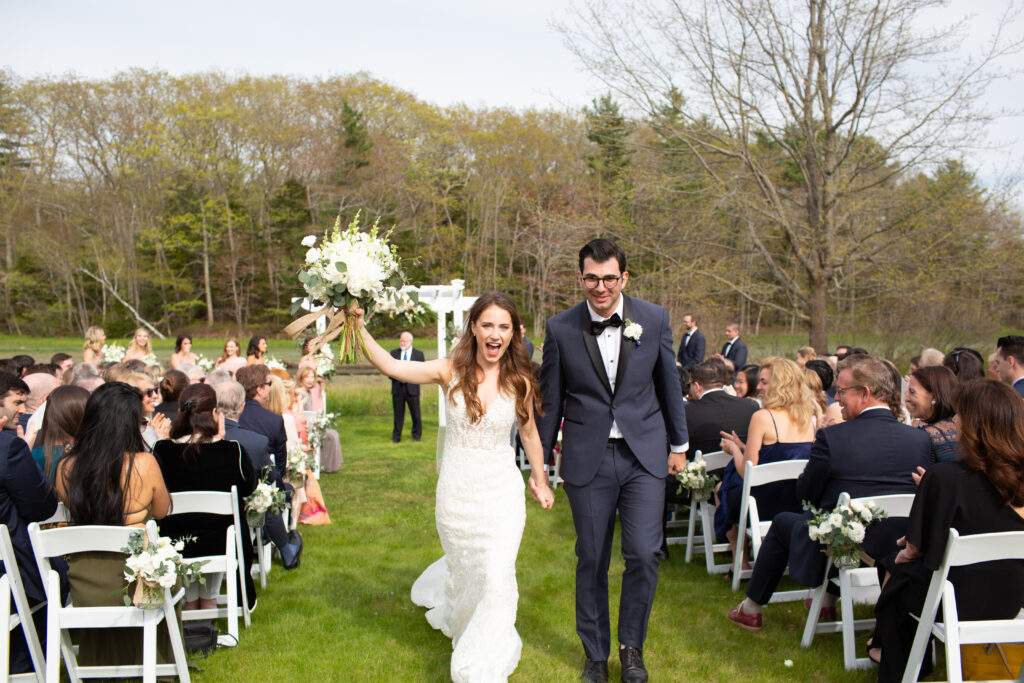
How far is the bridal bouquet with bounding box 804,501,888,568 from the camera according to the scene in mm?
4000

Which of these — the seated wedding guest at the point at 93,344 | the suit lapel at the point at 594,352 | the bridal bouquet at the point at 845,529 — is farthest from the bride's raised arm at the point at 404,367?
the seated wedding guest at the point at 93,344

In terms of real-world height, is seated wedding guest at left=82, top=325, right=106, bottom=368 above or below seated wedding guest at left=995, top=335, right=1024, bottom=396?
below

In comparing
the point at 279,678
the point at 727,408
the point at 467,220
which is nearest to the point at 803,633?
the point at 727,408

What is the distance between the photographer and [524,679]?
4.19 meters

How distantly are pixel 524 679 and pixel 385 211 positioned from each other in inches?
1226

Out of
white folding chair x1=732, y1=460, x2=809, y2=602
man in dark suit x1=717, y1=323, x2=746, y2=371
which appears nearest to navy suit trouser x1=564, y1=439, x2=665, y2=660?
white folding chair x1=732, y1=460, x2=809, y2=602

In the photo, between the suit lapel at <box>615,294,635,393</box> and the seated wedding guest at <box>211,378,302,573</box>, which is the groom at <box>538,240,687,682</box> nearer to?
the suit lapel at <box>615,294,635,393</box>

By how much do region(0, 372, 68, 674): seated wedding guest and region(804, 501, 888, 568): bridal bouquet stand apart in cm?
410

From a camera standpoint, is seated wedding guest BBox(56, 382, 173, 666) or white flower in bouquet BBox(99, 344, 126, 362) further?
white flower in bouquet BBox(99, 344, 126, 362)

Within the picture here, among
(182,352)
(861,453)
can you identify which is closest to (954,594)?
(861,453)

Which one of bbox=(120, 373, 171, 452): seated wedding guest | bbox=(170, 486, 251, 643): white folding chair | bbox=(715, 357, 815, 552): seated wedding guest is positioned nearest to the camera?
bbox=(170, 486, 251, 643): white folding chair

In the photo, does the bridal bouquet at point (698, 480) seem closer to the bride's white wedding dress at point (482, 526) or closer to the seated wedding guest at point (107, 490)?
the bride's white wedding dress at point (482, 526)

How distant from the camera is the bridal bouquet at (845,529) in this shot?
4.00 metres

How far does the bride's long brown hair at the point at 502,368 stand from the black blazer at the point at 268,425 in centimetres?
246
